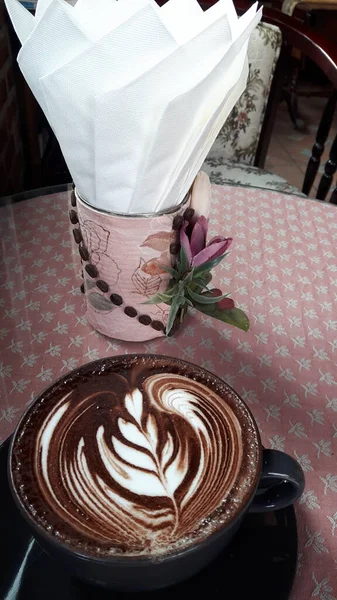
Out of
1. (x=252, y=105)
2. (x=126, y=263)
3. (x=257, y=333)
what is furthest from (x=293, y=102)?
(x=126, y=263)

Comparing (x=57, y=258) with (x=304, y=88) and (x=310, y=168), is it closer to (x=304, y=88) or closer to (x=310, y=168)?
(x=310, y=168)

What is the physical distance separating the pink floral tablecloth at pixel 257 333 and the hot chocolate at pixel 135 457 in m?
0.11

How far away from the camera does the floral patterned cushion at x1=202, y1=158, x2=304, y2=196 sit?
124 centimetres

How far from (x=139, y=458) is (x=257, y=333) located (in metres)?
0.27

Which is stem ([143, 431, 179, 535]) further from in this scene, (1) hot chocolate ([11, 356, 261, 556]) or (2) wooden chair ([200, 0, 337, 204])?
(2) wooden chair ([200, 0, 337, 204])

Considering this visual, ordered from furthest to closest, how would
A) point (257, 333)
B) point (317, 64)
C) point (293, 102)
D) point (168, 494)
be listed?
1. point (293, 102)
2. point (317, 64)
3. point (257, 333)
4. point (168, 494)

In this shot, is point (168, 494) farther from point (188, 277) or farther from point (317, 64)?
point (317, 64)

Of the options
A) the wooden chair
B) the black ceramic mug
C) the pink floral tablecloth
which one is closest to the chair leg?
the wooden chair

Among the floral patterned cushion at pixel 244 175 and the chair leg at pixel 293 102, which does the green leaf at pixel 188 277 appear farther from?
the chair leg at pixel 293 102

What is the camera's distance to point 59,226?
29.9 inches

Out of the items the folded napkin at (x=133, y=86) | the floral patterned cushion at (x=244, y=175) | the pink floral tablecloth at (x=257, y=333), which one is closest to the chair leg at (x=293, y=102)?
the floral patterned cushion at (x=244, y=175)

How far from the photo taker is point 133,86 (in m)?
0.39

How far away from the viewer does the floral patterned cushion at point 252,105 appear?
1209mm

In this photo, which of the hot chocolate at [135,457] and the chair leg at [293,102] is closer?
the hot chocolate at [135,457]
